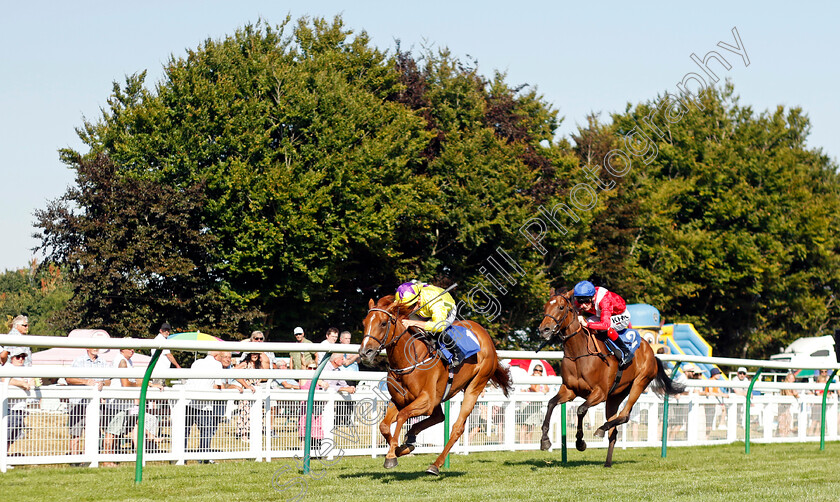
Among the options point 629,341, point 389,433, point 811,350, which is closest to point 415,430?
point 389,433

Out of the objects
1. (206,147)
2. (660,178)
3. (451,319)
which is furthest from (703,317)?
(451,319)

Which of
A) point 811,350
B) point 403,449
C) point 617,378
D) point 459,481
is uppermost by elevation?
point 617,378

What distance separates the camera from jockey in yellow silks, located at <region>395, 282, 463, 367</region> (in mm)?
8445

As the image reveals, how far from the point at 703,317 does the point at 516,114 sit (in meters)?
12.8

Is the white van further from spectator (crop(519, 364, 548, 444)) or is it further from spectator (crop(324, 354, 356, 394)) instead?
spectator (crop(324, 354, 356, 394))

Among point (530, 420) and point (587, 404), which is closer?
point (587, 404)

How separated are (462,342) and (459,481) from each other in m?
1.21

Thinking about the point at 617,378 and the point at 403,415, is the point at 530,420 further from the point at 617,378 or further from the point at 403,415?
the point at 403,415

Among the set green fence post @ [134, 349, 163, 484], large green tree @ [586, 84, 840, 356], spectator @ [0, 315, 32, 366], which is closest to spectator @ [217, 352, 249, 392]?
spectator @ [0, 315, 32, 366]

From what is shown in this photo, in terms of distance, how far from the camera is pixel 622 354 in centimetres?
1023

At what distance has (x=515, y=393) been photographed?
40.5ft

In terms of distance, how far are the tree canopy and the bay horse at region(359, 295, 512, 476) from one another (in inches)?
709

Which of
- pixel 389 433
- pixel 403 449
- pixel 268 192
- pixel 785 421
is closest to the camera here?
pixel 389 433

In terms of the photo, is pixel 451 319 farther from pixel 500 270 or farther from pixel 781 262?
pixel 781 262
